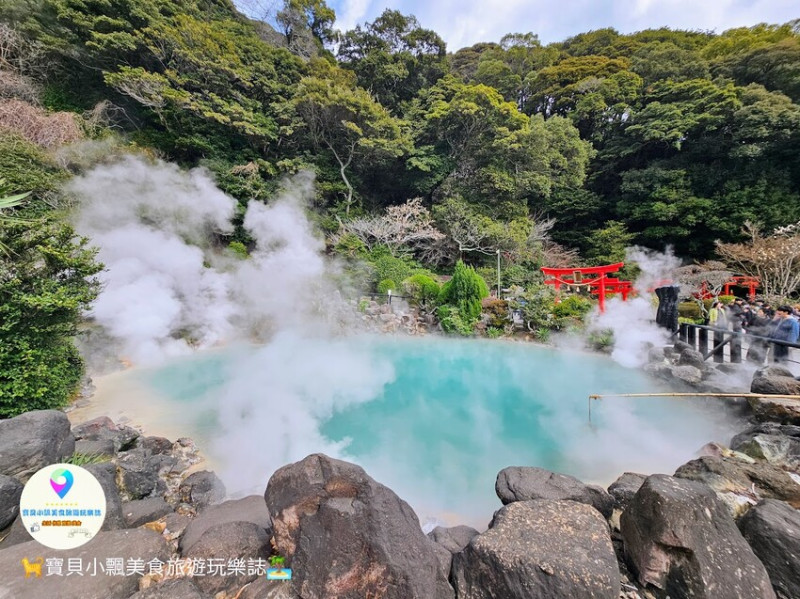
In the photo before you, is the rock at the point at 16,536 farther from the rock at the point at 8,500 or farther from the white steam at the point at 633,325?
the white steam at the point at 633,325

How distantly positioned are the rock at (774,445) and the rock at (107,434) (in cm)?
818

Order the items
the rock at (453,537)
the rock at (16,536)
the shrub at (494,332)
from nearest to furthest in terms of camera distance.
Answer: the rock at (16,536), the rock at (453,537), the shrub at (494,332)

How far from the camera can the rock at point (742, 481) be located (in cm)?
275

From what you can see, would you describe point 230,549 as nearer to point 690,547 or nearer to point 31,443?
point 31,443

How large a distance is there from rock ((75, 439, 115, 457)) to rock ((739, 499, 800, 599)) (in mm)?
6496

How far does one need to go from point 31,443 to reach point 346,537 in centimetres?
365

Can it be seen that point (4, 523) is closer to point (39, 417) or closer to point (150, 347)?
point (39, 417)

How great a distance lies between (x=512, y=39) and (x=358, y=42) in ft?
39.8

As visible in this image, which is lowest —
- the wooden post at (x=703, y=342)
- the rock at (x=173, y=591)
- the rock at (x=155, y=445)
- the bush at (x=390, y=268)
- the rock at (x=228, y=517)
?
the rock at (x=155, y=445)

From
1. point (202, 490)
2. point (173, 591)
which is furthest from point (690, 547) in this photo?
point (202, 490)

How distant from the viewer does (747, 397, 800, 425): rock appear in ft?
13.8

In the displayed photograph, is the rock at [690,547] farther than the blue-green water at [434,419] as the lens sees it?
No

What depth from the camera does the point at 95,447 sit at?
399cm

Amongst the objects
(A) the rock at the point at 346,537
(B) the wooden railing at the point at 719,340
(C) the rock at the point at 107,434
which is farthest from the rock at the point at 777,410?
(C) the rock at the point at 107,434
